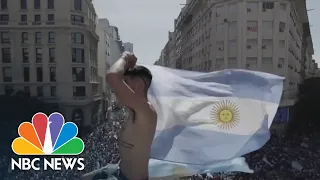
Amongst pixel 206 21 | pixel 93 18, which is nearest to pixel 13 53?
pixel 93 18

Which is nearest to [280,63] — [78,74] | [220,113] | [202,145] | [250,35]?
[250,35]

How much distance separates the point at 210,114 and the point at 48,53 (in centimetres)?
1401

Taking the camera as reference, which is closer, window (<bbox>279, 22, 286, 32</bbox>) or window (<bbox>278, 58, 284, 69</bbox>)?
window (<bbox>279, 22, 286, 32</bbox>)

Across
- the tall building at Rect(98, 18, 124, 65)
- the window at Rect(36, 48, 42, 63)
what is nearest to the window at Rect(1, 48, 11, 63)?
the window at Rect(36, 48, 42, 63)

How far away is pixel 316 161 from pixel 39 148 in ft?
34.4

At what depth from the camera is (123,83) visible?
7.73 ft

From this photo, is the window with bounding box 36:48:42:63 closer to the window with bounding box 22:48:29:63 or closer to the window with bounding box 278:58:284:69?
the window with bounding box 22:48:29:63

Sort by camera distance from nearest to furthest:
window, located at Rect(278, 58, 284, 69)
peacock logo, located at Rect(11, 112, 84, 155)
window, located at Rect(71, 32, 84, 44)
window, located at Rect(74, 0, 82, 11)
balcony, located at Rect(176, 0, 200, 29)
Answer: peacock logo, located at Rect(11, 112, 84, 155), window, located at Rect(71, 32, 84, 44), window, located at Rect(74, 0, 82, 11), window, located at Rect(278, 58, 284, 69), balcony, located at Rect(176, 0, 200, 29)

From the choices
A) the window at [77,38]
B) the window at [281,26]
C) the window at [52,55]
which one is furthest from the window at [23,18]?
the window at [281,26]

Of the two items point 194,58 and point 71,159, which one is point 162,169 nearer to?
point 71,159

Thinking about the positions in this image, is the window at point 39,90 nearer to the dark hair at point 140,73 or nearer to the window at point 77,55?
the window at point 77,55

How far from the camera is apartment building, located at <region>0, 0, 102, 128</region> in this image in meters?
16.2

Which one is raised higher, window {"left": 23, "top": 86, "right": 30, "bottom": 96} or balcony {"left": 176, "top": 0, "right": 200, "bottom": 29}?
balcony {"left": 176, "top": 0, "right": 200, "bottom": 29}

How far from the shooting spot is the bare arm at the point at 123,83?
2.30 meters
